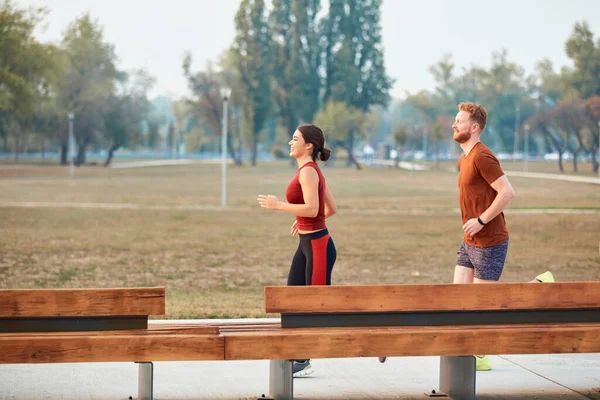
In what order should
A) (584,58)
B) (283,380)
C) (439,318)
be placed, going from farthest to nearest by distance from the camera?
(584,58), (283,380), (439,318)

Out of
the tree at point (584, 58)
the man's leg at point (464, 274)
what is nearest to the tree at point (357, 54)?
the tree at point (584, 58)

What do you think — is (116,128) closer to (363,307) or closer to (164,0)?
(164,0)

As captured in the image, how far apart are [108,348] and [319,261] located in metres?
1.43

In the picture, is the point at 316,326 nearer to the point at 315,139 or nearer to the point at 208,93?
the point at 315,139

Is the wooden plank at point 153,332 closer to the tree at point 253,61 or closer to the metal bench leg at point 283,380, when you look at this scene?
the metal bench leg at point 283,380

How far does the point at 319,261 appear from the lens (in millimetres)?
5156

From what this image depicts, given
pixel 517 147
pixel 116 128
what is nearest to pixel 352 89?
pixel 517 147

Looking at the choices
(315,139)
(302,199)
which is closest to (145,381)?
(302,199)

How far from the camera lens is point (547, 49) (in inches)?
3423

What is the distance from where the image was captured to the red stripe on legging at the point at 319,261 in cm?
516

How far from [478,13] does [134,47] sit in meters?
39.1

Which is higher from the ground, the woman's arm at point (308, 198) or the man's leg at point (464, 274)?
the woman's arm at point (308, 198)

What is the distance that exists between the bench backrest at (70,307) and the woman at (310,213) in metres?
1.03

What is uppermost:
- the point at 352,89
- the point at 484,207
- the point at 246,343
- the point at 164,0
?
the point at 164,0
